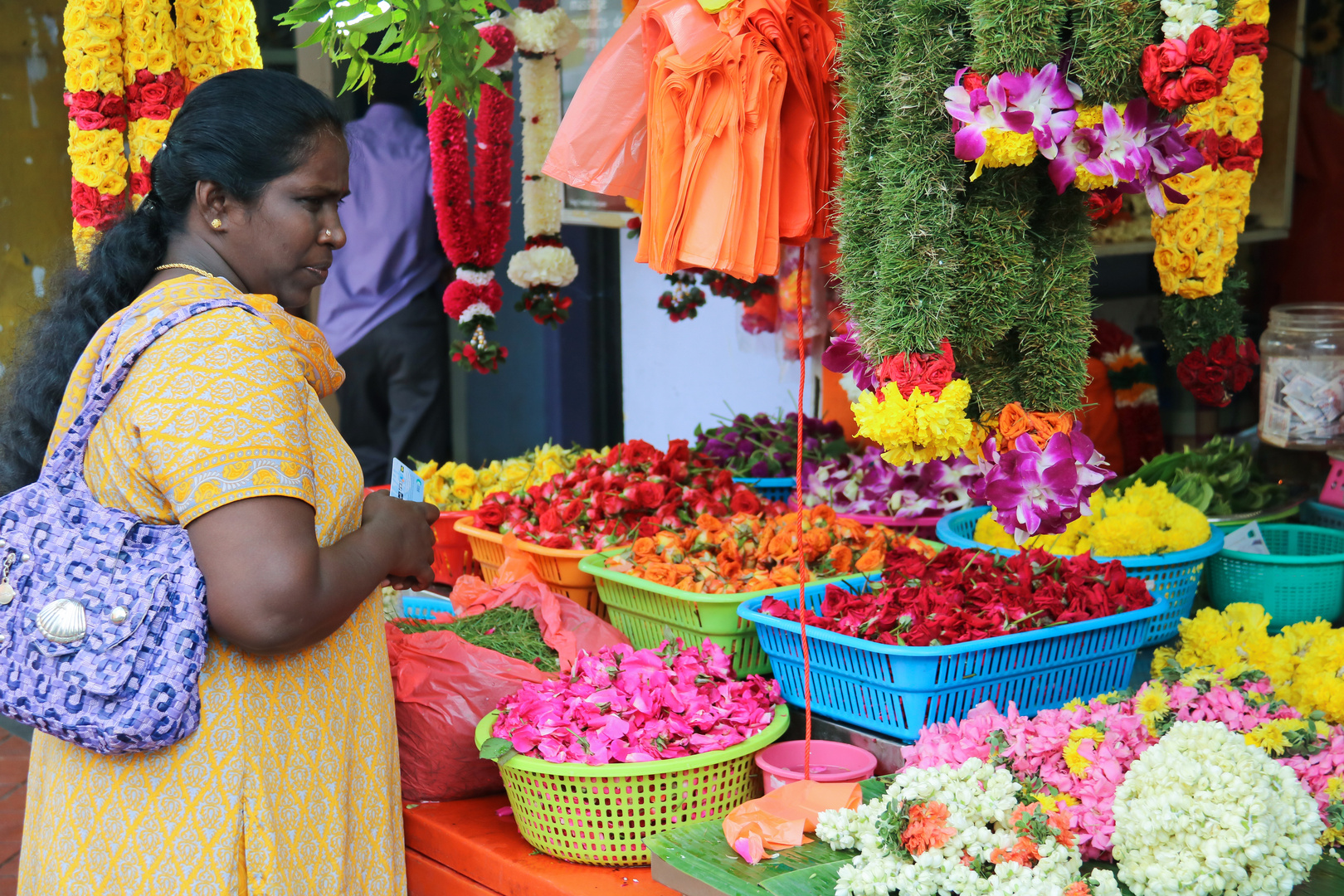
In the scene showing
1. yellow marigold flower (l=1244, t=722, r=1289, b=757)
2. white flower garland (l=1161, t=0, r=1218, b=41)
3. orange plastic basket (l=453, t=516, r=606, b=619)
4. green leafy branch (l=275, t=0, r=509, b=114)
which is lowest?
orange plastic basket (l=453, t=516, r=606, b=619)

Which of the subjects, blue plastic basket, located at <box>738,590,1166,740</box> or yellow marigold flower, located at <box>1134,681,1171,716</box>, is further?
blue plastic basket, located at <box>738,590,1166,740</box>

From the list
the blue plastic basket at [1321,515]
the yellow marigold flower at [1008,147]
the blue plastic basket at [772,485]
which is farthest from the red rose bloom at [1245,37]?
the blue plastic basket at [772,485]

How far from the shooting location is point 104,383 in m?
1.38

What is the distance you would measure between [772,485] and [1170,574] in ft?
4.36

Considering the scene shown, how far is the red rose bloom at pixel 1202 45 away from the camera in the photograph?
1.44 meters

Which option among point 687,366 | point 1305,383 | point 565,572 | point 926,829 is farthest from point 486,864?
point 687,366

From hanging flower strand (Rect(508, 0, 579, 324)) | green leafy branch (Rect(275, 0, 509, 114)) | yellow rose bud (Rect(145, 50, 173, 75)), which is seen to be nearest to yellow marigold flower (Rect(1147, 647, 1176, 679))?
green leafy branch (Rect(275, 0, 509, 114))

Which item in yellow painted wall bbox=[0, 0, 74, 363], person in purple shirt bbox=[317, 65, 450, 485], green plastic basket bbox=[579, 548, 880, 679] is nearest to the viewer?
green plastic basket bbox=[579, 548, 880, 679]

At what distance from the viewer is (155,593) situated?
1.35m


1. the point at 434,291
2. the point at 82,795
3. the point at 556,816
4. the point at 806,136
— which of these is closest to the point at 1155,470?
the point at 806,136

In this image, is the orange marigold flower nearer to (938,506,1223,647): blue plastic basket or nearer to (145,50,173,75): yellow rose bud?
(938,506,1223,647): blue plastic basket

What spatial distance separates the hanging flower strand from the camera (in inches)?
135

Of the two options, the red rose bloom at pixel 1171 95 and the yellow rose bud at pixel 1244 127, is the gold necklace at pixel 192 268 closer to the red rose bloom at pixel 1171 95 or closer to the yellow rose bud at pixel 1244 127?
the red rose bloom at pixel 1171 95

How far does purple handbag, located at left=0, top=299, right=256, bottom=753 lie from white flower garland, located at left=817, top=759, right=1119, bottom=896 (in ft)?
2.88
